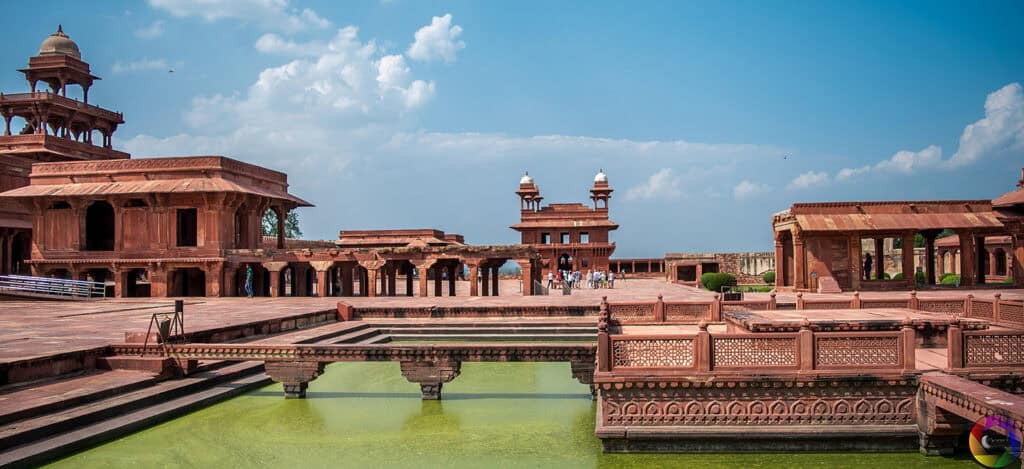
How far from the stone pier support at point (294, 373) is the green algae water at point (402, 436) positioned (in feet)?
0.64

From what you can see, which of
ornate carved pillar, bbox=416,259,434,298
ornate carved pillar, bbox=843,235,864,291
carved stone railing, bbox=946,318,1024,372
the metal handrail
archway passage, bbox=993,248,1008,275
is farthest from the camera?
archway passage, bbox=993,248,1008,275

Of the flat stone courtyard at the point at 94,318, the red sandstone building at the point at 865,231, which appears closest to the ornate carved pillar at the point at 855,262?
the red sandstone building at the point at 865,231

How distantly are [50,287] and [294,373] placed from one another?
19.1m

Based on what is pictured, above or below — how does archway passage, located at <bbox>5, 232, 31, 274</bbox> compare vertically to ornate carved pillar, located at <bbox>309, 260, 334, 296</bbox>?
above

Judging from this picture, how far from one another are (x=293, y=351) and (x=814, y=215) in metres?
21.3

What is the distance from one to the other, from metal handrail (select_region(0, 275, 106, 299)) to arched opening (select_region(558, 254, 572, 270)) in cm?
2978

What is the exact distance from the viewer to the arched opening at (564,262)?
5022 centimetres

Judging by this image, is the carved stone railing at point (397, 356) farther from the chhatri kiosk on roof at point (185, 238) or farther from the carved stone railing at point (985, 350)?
the chhatri kiosk on roof at point (185, 238)

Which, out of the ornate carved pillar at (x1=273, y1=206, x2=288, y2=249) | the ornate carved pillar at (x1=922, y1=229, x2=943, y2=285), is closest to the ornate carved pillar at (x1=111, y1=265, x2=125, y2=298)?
the ornate carved pillar at (x1=273, y1=206, x2=288, y2=249)

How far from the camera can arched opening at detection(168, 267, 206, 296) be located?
28562 millimetres

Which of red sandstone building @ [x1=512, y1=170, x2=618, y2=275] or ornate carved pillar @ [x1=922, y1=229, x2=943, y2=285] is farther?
red sandstone building @ [x1=512, y1=170, x2=618, y2=275]

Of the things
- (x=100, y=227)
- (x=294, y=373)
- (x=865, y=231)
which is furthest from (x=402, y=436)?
(x=100, y=227)

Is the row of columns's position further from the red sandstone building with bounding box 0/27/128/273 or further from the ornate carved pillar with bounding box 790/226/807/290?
the ornate carved pillar with bounding box 790/226/807/290

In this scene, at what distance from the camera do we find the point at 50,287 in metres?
24.6
